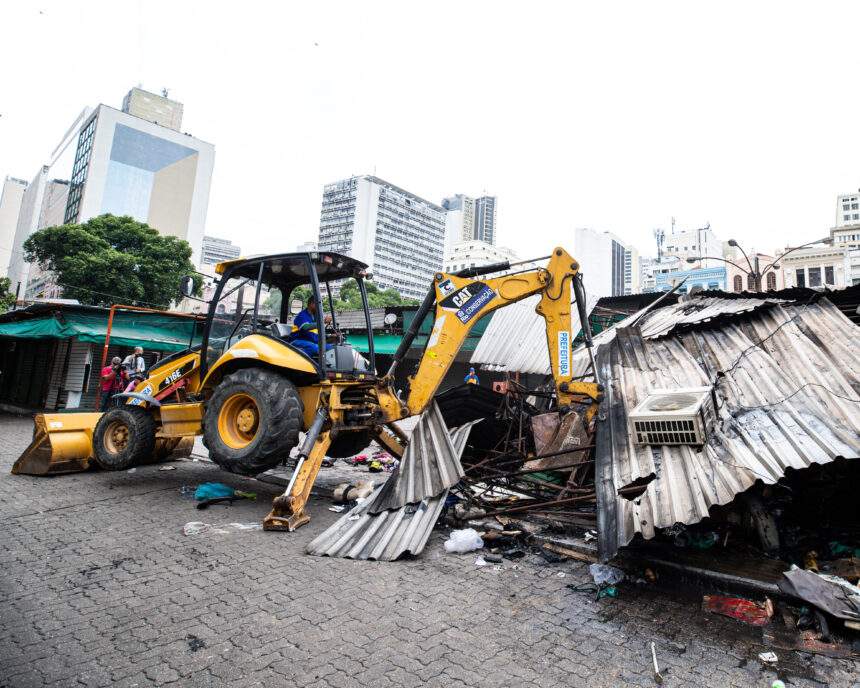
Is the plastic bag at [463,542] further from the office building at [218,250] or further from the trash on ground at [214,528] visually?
the office building at [218,250]

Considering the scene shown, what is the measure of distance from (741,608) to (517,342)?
9270 millimetres

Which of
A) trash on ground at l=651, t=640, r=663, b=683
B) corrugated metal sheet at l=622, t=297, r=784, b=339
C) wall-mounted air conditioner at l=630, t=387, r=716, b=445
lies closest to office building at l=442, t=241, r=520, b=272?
corrugated metal sheet at l=622, t=297, r=784, b=339

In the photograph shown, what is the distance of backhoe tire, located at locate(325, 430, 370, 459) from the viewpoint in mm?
5973

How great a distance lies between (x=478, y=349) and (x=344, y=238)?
88.1 metres

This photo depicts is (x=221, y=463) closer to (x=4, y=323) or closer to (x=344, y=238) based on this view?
(x=4, y=323)

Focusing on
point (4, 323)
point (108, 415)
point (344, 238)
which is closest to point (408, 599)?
point (108, 415)

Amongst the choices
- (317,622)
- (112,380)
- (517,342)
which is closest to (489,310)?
(317,622)

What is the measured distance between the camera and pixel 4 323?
12.5 metres

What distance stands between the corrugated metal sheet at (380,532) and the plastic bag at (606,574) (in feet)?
4.67

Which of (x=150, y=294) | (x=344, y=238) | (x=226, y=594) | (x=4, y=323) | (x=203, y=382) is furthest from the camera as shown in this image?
(x=344, y=238)

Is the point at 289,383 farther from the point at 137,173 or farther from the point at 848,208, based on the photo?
the point at 848,208

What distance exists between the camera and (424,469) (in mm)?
5012

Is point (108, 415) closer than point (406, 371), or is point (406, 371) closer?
point (108, 415)

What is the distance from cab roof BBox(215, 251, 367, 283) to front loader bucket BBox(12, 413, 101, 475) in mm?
3153
